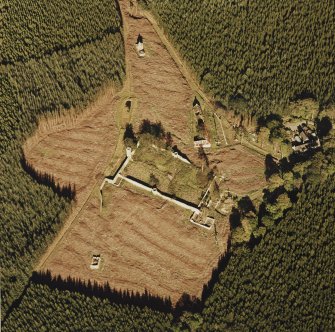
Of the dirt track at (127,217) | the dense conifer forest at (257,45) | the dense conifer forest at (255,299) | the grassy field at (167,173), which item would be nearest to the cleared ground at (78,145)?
the dirt track at (127,217)

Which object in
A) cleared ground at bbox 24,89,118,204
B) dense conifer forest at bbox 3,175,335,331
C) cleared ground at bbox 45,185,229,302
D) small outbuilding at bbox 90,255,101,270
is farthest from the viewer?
cleared ground at bbox 24,89,118,204

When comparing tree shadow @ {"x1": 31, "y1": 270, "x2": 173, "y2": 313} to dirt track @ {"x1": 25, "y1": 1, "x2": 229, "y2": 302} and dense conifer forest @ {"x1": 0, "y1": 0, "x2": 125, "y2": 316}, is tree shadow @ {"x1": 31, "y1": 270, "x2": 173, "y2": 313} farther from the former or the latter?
dense conifer forest @ {"x1": 0, "y1": 0, "x2": 125, "y2": 316}

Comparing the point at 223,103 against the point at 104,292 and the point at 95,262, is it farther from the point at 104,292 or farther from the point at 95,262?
the point at 104,292

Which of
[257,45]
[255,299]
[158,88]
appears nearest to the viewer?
[255,299]

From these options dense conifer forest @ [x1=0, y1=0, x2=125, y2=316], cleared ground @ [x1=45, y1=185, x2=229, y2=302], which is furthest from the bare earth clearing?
dense conifer forest @ [x1=0, y1=0, x2=125, y2=316]

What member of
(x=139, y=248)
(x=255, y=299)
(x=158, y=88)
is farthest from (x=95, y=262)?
(x=158, y=88)

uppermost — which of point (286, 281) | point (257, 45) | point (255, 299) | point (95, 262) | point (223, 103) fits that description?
point (257, 45)
